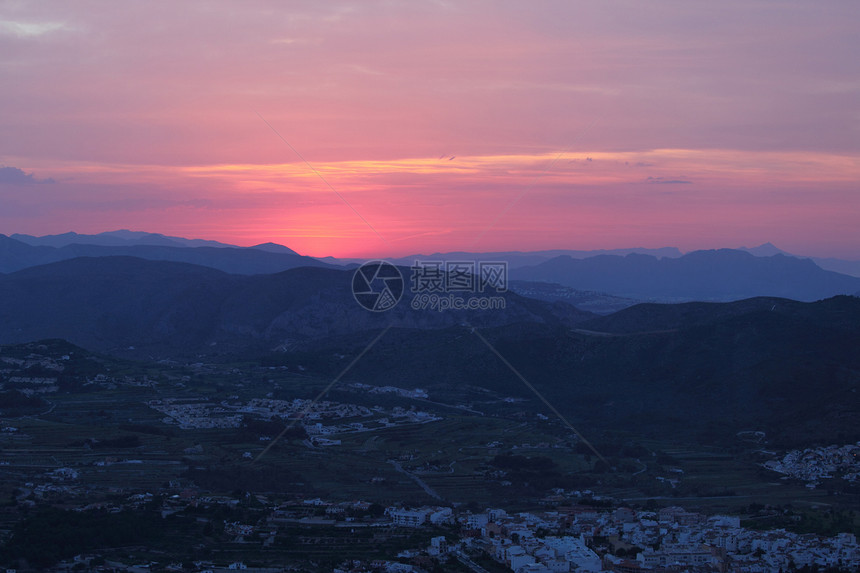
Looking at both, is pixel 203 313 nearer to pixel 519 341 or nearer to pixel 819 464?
pixel 519 341

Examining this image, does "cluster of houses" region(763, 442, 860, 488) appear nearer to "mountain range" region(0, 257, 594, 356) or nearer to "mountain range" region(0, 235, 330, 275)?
"mountain range" region(0, 257, 594, 356)

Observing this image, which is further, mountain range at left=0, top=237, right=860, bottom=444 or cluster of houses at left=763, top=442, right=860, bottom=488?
mountain range at left=0, top=237, right=860, bottom=444

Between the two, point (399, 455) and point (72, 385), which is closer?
point (399, 455)

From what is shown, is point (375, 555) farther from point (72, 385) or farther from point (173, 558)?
point (72, 385)

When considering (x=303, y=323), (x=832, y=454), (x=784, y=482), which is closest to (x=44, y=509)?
(x=784, y=482)

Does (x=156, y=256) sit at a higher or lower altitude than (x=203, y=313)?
higher

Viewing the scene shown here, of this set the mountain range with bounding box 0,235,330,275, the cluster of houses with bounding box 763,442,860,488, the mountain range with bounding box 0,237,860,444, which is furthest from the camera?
the mountain range with bounding box 0,235,330,275

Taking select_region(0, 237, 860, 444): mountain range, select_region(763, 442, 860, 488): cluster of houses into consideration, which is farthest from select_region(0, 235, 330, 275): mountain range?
select_region(763, 442, 860, 488): cluster of houses

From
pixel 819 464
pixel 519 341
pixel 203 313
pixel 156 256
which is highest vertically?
pixel 156 256

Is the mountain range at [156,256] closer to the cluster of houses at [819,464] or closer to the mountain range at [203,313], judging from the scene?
the mountain range at [203,313]

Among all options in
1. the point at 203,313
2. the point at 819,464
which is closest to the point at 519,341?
the point at 819,464

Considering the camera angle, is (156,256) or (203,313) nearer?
(203,313)
